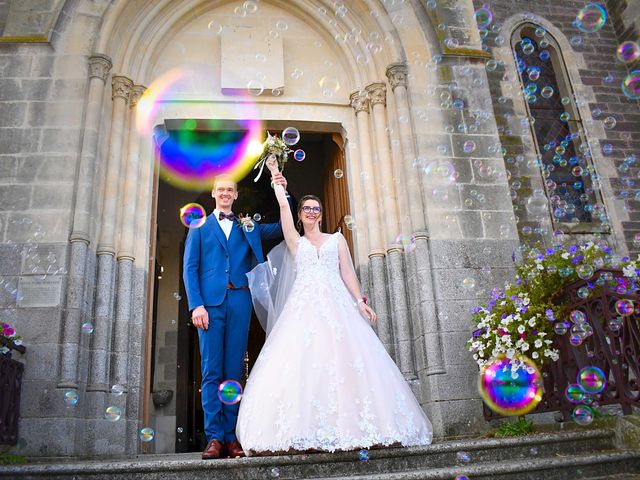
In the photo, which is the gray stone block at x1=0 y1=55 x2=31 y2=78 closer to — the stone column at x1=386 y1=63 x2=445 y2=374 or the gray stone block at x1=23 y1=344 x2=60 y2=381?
the gray stone block at x1=23 y1=344 x2=60 y2=381

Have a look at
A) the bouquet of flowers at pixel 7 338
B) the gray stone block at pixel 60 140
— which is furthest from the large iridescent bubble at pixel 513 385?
the gray stone block at pixel 60 140

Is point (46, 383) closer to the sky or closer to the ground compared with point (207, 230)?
closer to the ground

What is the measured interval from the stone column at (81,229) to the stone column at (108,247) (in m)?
0.21

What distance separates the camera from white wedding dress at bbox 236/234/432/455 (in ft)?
12.4

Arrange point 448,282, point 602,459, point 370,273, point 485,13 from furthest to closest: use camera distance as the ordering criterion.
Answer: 1. point 485,13
2. point 370,273
3. point 448,282
4. point 602,459

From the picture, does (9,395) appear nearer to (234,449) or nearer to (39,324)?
(39,324)

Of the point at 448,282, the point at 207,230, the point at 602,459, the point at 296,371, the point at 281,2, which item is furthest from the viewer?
the point at 281,2

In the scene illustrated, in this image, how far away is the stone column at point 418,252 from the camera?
589cm

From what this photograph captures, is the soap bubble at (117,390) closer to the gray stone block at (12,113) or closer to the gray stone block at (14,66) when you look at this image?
the gray stone block at (12,113)

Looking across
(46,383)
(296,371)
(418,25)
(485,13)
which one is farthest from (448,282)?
(485,13)

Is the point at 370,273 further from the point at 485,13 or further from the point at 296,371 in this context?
the point at 485,13

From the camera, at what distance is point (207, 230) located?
4672 mm

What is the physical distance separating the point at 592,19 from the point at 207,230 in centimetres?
706

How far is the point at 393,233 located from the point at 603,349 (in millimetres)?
2583
